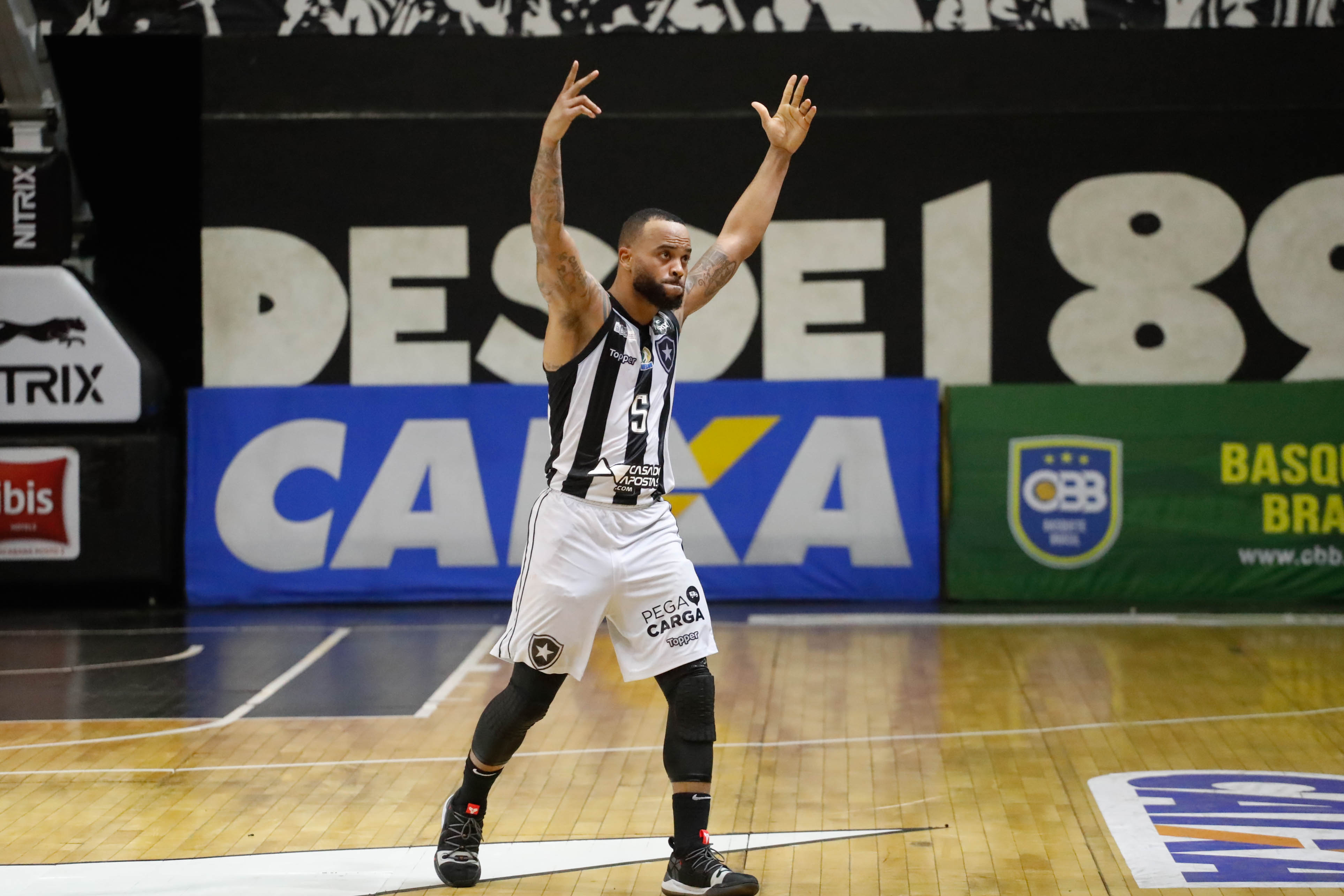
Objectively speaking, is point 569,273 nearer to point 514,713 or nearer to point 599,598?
point 599,598

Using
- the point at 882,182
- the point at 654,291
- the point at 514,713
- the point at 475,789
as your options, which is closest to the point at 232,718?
the point at 475,789

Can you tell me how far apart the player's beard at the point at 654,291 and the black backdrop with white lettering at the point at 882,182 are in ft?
23.3

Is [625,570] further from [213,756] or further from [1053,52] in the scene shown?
[1053,52]

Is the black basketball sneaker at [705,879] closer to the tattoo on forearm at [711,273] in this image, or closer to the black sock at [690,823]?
the black sock at [690,823]

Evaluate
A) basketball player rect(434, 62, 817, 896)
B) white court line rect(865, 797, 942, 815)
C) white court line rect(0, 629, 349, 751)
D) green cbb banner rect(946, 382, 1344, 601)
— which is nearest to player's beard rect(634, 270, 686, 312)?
basketball player rect(434, 62, 817, 896)

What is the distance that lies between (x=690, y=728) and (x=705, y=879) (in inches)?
16.4

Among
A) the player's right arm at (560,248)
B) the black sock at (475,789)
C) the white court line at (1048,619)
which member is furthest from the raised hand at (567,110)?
the white court line at (1048,619)

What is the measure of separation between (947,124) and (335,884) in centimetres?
855

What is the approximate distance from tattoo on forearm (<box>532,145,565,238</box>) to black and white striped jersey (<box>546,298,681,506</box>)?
1.21ft

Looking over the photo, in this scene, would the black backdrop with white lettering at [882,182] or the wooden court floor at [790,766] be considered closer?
the wooden court floor at [790,766]

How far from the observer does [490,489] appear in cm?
1123

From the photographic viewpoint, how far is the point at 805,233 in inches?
450

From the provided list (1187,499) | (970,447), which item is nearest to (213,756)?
(970,447)

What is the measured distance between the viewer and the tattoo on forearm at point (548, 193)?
160 inches
